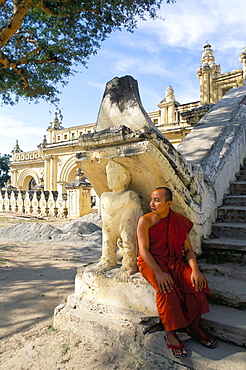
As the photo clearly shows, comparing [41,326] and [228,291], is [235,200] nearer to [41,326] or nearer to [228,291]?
[228,291]

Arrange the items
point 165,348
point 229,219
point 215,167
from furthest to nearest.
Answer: point 215,167 < point 229,219 < point 165,348

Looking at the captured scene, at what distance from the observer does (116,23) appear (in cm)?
797

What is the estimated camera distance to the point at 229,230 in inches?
111

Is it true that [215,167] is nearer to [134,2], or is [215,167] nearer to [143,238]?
[143,238]

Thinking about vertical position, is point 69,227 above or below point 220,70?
below

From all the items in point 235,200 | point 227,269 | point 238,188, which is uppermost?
point 238,188

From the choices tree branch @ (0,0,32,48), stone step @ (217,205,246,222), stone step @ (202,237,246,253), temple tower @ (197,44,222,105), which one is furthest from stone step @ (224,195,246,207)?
temple tower @ (197,44,222,105)

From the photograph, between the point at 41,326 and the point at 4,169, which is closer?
the point at 41,326

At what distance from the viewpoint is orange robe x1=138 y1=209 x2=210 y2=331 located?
168cm

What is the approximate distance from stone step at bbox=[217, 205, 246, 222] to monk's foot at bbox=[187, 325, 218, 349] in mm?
1622

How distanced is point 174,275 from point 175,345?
0.42 metres

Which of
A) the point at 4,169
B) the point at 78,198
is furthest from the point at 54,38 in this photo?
the point at 4,169

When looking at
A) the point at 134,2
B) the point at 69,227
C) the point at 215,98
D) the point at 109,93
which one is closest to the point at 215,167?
the point at 109,93

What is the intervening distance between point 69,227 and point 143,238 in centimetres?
638
